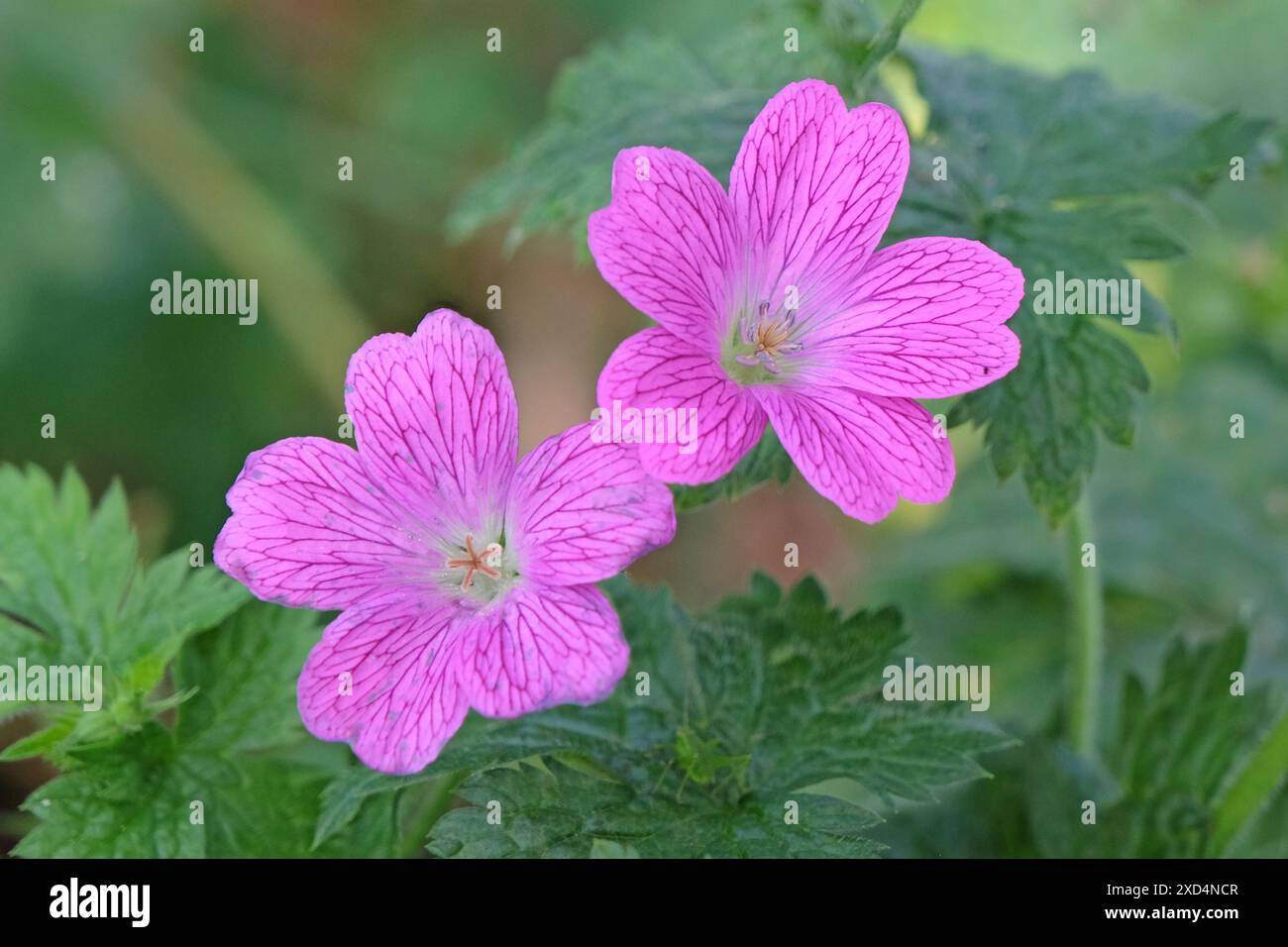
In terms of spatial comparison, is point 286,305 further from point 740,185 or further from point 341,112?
point 740,185

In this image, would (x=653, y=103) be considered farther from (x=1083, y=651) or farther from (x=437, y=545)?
(x=1083, y=651)

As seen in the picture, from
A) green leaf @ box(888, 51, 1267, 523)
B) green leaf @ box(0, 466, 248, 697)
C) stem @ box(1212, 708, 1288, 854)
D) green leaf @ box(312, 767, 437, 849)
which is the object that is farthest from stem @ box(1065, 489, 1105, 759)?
green leaf @ box(0, 466, 248, 697)

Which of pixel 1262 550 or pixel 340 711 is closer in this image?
pixel 340 711

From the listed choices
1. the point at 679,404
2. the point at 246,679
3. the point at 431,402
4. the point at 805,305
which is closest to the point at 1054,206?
the point at 805,305

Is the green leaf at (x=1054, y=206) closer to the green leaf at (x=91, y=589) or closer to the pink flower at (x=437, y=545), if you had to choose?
the pink flower at (x=437, y=545)

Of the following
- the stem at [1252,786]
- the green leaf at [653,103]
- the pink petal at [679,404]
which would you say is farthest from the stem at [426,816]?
the stem at [1252,786]

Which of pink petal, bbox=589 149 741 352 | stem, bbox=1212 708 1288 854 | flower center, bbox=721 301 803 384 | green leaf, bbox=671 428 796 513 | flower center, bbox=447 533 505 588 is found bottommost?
stem, bbox=1212 708 1288 854

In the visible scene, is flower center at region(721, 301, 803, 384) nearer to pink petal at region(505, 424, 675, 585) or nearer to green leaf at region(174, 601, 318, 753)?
pink petal at region(505, 424, 675, 585)
